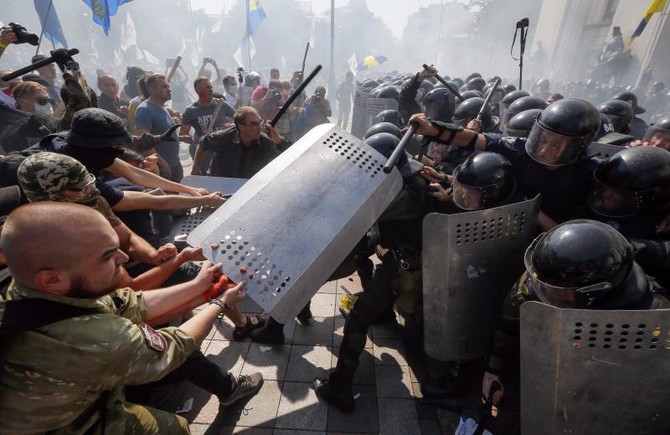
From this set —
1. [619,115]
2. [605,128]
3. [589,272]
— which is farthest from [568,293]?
[619,115]

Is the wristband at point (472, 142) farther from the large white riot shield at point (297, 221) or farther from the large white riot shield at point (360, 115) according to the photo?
the large white riot shield at point (360, 115)

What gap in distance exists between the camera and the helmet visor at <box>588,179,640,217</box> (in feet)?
8.60

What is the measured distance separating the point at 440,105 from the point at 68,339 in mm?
6525

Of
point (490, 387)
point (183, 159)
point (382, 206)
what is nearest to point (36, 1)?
point (183, 159)

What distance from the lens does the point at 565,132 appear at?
291cm

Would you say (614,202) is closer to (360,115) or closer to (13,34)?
(13,34)

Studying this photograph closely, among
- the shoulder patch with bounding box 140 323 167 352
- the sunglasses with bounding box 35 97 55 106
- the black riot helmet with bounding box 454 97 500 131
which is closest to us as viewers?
the shoulder patch with bounding box 140 323 167 352

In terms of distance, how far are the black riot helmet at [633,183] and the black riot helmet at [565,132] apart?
28 centimetres

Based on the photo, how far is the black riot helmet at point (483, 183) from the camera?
2.72 m

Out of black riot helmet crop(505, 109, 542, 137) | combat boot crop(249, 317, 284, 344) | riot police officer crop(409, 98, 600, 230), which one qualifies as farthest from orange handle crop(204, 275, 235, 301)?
black riot helmet crop(505, 109, 542, 137)

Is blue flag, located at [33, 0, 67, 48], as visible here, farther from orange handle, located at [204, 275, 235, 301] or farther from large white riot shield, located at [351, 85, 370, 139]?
orange handle, located at [204, 275, 235, 301]

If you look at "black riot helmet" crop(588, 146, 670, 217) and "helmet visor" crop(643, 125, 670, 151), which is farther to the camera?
"helmet visor" crop(643, 125, 670, 151)

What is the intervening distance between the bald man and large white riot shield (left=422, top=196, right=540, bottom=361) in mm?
1665

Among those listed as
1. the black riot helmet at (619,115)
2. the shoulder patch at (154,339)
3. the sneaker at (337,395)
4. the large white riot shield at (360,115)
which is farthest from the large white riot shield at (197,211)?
the large white riot shield at (360,115)
